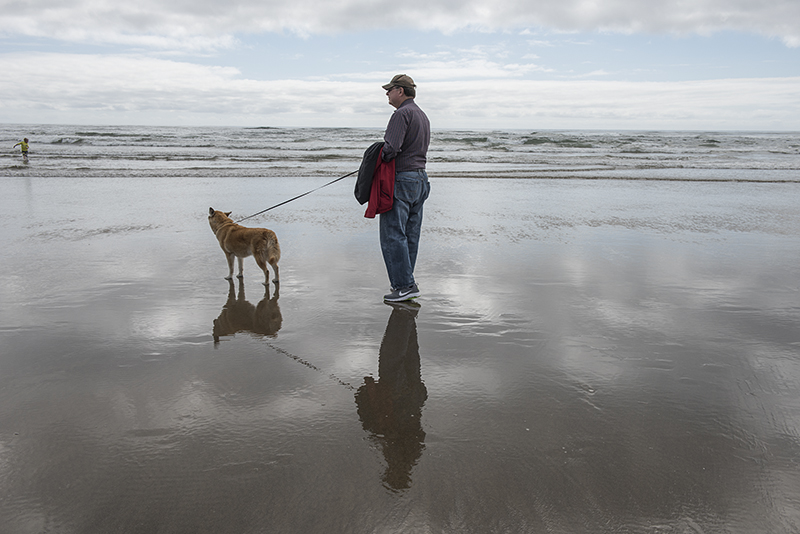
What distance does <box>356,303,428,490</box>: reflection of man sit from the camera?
2.42m

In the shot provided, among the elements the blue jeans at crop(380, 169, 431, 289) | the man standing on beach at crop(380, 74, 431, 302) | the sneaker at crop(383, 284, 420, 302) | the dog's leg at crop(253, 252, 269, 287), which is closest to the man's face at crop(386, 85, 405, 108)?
the man standing on beach at crop(380, 74, 431, 302)

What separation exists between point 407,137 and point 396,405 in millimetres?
2606

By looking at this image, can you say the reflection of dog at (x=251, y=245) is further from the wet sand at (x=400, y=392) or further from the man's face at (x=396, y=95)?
the man's face at (x=396, y=95)

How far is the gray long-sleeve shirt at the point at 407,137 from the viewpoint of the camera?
14.9 ft

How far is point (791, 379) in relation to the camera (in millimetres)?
3264

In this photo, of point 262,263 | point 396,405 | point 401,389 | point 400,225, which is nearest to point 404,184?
point 400,225

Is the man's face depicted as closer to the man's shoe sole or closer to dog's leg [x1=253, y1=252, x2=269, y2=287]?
the man's shoe sole

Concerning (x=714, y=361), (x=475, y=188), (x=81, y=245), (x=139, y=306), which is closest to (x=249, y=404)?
(x=139, y=306)

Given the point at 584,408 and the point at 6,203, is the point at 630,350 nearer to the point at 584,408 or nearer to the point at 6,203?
the point at 584,408

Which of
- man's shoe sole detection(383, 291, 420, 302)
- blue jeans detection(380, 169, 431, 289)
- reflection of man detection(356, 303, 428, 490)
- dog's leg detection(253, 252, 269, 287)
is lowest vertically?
reflection of man detection(356, 303, 428, 490)

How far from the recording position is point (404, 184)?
15.5 feet

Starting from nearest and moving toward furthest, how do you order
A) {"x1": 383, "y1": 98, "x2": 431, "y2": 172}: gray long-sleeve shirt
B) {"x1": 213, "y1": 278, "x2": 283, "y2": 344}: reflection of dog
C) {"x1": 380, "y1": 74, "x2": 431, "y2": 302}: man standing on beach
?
{"x1": 213, "y1": 278, "x2": 283, "y2": 344}: reflection of dog
{"x1": 383, "y1": 98, "x2": 431, "y2": 172}: gray long-sleeve shirt
{"x1": 380, "y1": 74, "x2": 431, "y2": 302}: man standing on beach

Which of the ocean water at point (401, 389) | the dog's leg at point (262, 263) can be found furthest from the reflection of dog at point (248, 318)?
the dog's leg at point (262, 263)

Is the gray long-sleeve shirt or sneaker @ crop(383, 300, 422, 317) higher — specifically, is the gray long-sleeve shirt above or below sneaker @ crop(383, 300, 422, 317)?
above
